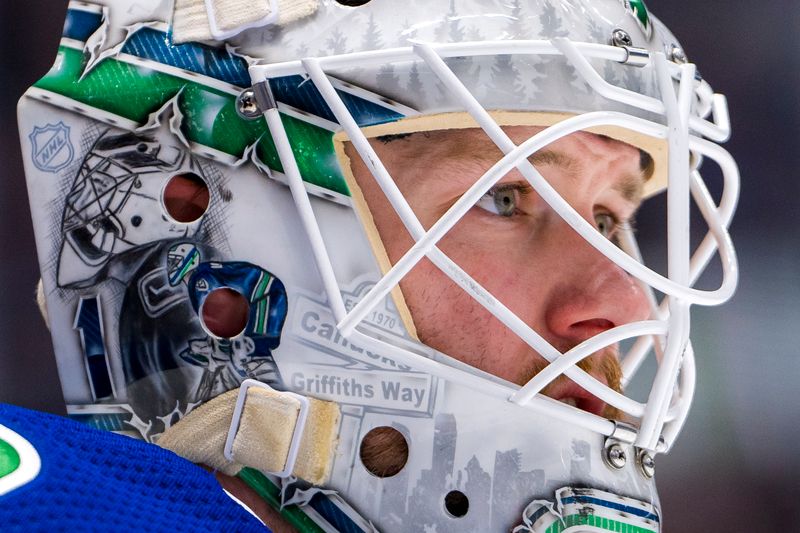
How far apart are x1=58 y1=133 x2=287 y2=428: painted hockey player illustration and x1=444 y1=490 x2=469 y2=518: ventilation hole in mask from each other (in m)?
0.20

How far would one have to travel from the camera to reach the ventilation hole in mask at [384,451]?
105 cm

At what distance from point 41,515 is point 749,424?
1918mm

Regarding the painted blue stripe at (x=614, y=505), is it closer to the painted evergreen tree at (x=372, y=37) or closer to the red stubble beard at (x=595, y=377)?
the red stubble beard at (x=595, y=377)

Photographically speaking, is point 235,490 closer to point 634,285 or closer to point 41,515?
point 41,515

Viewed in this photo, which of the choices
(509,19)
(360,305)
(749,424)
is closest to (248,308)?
(360,305)

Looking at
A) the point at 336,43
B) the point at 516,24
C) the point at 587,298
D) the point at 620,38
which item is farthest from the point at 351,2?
the point at 587,298

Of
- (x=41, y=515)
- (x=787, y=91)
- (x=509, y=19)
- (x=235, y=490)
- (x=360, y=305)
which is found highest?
(x=787, y=91)

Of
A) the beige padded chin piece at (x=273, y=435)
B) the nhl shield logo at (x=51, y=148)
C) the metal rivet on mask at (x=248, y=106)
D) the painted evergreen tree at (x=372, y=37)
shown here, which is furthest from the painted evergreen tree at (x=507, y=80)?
the nhl shield logo at (x=51, y=148)

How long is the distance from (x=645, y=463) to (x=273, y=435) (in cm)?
40

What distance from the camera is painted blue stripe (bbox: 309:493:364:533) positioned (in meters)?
1.04

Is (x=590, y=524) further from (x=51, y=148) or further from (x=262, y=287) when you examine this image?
(x=51, y=148)

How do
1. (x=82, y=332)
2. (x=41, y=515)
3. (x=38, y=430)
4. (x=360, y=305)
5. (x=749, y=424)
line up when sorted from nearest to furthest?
(x=41, y=515) → (x=38, y=430) → (x=360, y=305) → (x=82, y=332) → (x=749, y=424)

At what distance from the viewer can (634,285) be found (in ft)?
3.90

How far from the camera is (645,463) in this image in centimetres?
116
